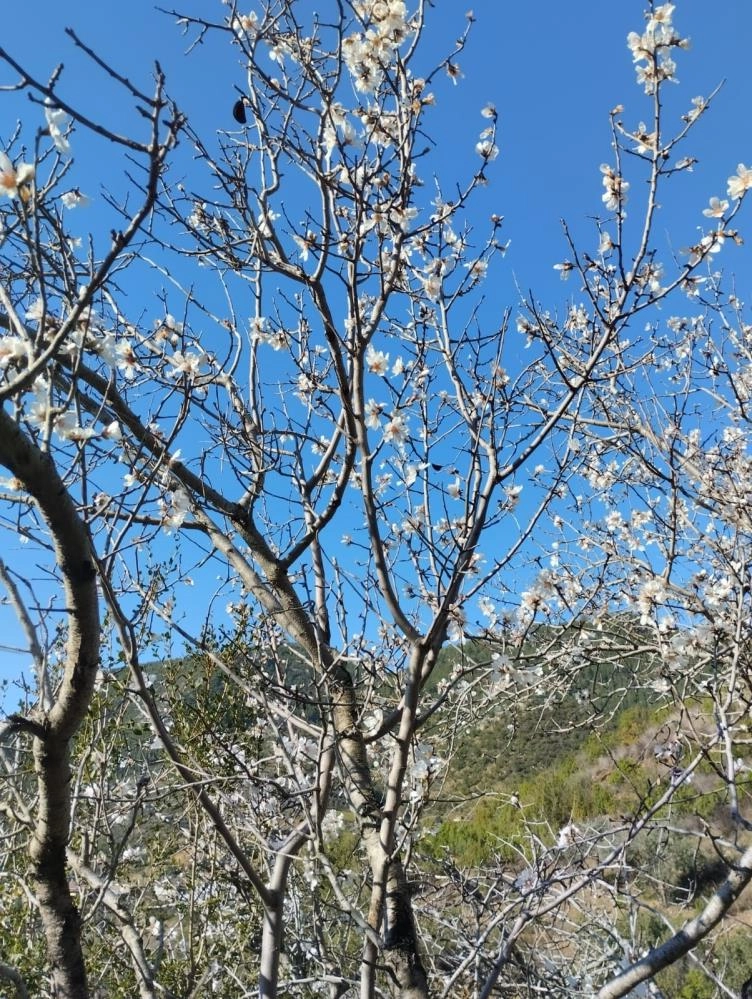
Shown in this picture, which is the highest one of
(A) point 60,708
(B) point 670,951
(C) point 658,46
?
(C) point 658,46

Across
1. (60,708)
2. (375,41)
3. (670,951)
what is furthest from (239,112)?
(670,951)

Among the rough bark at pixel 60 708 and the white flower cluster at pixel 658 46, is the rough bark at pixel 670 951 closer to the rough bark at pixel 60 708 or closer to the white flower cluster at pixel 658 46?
the rough bark at pixel 60 708

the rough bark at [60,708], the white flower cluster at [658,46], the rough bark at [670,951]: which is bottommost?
the rough bark at [670,951]

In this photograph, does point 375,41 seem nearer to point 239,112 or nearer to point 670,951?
point 239,112

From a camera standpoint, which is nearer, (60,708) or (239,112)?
(60,708)

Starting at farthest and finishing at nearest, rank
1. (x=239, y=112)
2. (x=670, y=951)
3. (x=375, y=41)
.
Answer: (x=239, y=112) < (x=375, y=41) < (x=670, y=951)

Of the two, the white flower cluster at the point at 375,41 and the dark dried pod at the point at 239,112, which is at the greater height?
the dark dried pod at the point at 239,112

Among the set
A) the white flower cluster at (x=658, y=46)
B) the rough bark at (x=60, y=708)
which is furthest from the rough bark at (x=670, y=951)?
the white flower cluster at (x=658, y=46)

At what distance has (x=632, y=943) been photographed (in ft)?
9.04

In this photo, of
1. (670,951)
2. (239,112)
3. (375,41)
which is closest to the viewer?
(670,951)

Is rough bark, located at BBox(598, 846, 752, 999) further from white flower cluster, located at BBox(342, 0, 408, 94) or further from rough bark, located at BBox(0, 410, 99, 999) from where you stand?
white flower cluster, located at BBox(342, 0, 408, 94)

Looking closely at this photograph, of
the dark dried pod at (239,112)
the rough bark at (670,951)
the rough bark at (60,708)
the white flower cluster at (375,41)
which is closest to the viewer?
the rough bark at (60,708)

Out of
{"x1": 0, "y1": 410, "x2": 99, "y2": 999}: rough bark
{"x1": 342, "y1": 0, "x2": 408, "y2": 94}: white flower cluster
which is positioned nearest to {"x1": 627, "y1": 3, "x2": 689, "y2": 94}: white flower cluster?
{"x1": 342, "y1": 0, "x2": 408, "y2": 94}: white flower cluster

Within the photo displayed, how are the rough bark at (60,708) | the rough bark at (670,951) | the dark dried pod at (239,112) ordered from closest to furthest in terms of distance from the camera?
the rough bark at (60,708)
the rough bark at (670,951)
the dark dried pod at (239,112)
